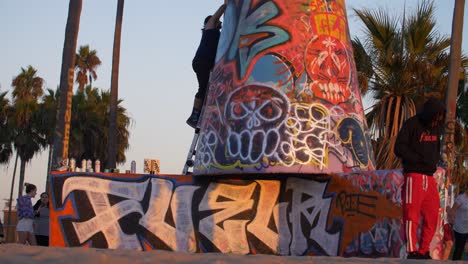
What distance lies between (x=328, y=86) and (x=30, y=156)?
37.4 metres

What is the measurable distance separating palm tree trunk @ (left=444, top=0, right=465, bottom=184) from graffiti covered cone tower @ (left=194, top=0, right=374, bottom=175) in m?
1.51

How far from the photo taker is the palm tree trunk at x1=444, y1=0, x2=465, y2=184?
16520mm

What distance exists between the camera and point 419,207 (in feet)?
30.9

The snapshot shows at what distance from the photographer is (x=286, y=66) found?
51.1ft

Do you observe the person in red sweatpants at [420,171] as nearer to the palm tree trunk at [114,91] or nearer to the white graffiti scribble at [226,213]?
the white graffiti scribble at [226,213]

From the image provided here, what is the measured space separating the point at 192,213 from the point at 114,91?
10.4m

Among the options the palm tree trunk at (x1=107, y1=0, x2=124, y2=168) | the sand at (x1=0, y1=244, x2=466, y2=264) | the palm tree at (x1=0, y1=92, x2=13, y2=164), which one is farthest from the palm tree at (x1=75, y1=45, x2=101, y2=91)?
the sand at (x1=0, y1=244, x2=466, y2=264)

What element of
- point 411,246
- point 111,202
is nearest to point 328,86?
point 111,202

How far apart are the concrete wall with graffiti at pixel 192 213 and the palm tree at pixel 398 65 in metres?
8.90

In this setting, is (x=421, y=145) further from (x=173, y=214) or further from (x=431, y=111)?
(x=173, y=214)

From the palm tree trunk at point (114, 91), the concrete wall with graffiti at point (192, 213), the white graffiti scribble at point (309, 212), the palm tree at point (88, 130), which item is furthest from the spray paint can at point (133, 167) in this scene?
the palm tree at point (88, 130)

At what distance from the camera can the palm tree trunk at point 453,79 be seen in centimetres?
1652

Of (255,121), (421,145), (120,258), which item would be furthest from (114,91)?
(120,258)

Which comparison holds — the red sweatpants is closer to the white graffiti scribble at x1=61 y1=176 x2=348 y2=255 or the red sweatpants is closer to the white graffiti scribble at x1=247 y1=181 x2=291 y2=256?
the white graffiti scribble at x1=61 y1=176 x2=348 y2=255
